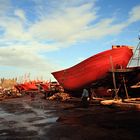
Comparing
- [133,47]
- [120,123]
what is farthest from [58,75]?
[120,123]

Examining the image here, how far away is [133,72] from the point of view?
19328 millimetres

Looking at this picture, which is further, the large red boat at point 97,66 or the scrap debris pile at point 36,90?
the scrap debris pile at point 36,90

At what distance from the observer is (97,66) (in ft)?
76.2

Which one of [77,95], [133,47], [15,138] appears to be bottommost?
[15,138]

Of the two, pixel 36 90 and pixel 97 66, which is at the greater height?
pixel 97 66

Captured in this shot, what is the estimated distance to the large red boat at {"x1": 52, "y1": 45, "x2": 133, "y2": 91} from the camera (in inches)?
887

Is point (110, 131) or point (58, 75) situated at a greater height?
point (58, 75)

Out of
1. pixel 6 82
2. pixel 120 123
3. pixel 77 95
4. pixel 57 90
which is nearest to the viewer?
pixel 120 123

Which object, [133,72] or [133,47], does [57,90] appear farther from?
Result: [133,72]

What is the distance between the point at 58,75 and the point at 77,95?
3.27 metres

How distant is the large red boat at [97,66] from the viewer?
2253 centimetres

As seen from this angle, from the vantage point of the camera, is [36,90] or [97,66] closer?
[97,66]

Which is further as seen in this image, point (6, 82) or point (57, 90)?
point (6, 82)

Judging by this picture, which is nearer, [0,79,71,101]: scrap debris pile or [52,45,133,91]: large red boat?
[52,45,133,91]: large red boat
